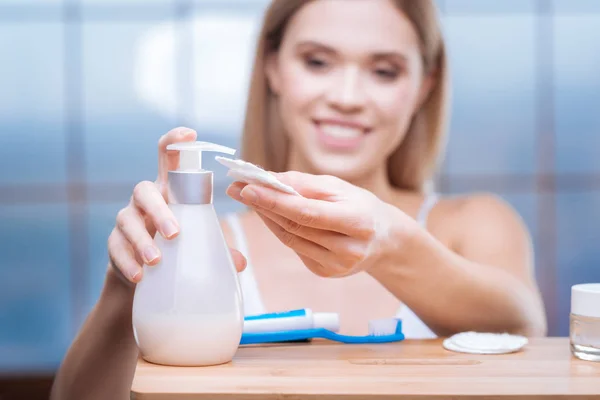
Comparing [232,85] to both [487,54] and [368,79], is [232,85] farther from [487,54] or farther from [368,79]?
[368,79]

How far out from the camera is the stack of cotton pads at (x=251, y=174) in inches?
21.1

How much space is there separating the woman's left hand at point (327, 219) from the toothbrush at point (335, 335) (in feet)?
0.20

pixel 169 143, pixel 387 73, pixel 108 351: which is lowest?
pixel 108 351

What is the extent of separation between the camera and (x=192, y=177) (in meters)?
0.56

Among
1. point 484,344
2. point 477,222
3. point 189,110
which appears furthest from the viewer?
point 189,110

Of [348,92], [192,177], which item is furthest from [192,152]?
[348,92]

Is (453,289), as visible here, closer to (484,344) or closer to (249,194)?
(484,344)

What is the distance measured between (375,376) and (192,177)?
0.63 ft

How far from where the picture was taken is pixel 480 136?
9.72ft

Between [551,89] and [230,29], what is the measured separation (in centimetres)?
118

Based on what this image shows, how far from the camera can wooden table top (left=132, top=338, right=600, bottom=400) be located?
50cm

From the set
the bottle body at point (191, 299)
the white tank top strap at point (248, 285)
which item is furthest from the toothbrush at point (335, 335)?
the white tank top strap at point (248, 285)

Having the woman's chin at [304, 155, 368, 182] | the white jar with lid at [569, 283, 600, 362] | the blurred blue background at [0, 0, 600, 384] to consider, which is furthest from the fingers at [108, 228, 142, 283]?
the blurred blue background at [0, 0, 600, 384]

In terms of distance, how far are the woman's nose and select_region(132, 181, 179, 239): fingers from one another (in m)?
0.46
